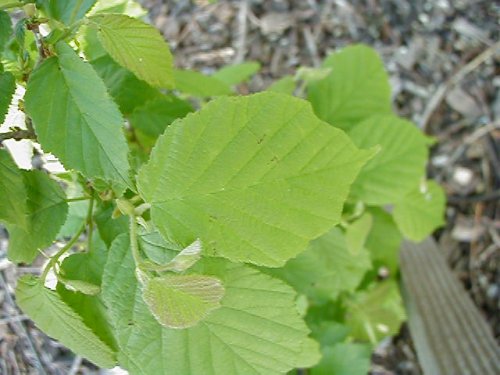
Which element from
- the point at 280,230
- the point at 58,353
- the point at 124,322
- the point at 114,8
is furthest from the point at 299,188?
the point at 58,353

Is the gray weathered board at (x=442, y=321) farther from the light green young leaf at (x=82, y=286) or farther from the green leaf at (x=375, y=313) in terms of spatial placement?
the light green young leaf at (x=82, y=286)

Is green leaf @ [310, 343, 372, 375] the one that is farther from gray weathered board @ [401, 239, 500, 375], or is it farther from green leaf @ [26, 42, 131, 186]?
green leaf @ [26, 42, 131, 186]

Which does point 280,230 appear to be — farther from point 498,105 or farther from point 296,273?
point 498,105

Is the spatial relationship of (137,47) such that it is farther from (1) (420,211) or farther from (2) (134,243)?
(1) (420,211)

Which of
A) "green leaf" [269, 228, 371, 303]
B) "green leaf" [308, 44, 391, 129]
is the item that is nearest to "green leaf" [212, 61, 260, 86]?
"green leaf" [308, 44, 391, 129]

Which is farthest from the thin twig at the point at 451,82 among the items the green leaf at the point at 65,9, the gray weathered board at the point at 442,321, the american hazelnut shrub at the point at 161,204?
the green leaf at the point at 65,9

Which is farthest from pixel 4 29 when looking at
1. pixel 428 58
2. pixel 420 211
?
pixel 428 58
